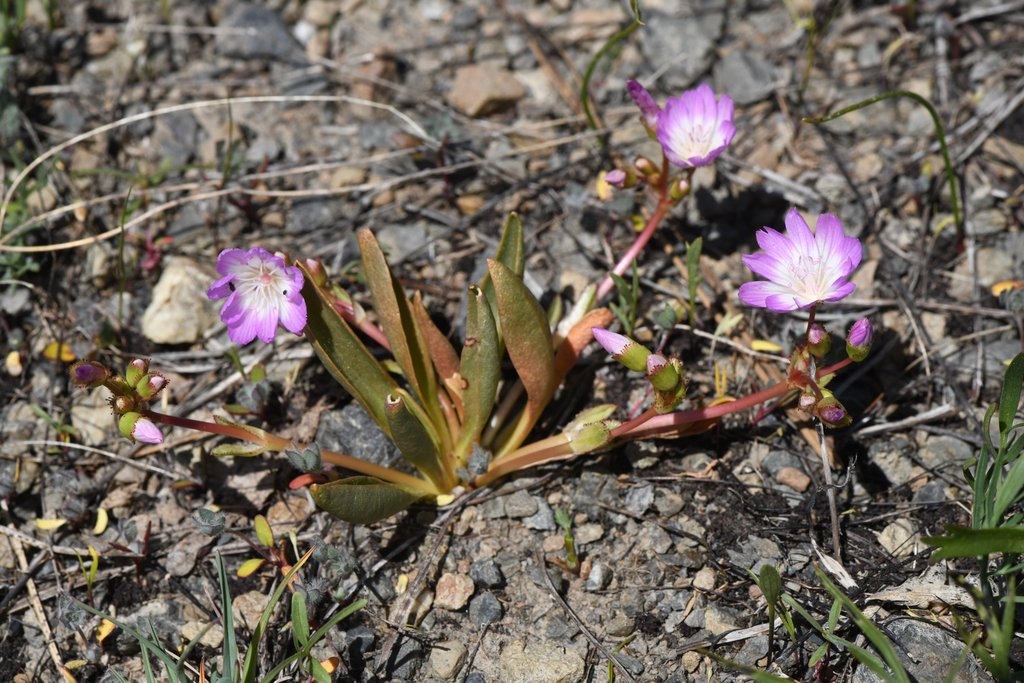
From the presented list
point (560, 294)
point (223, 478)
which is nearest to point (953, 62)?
point (560, 294)

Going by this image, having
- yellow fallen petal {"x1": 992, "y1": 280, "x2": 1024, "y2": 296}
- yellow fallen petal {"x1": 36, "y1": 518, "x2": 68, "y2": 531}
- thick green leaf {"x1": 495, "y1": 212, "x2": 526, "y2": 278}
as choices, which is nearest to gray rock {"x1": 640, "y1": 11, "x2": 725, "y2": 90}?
thick green leaf {"x1": 495, "y1": 212, "x2": 526, "y2": 278}

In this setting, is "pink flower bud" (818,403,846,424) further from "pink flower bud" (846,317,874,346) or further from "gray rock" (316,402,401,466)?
"gray rock" (316,402,401,466)

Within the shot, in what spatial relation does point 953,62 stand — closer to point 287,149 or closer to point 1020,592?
point 1020,592

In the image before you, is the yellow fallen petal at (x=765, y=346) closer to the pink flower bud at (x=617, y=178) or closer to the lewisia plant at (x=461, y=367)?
the lewisia plant at (x=461, y=367)

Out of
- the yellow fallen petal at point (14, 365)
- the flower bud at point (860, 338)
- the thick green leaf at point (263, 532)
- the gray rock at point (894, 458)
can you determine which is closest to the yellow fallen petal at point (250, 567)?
the thick green leaf at point (263, 532)

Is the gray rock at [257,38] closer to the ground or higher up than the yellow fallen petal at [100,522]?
higher up

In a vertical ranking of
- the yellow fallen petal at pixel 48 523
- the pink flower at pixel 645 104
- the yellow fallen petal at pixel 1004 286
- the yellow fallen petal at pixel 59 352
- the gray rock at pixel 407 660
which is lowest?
the gray rock at pixel 407 660
